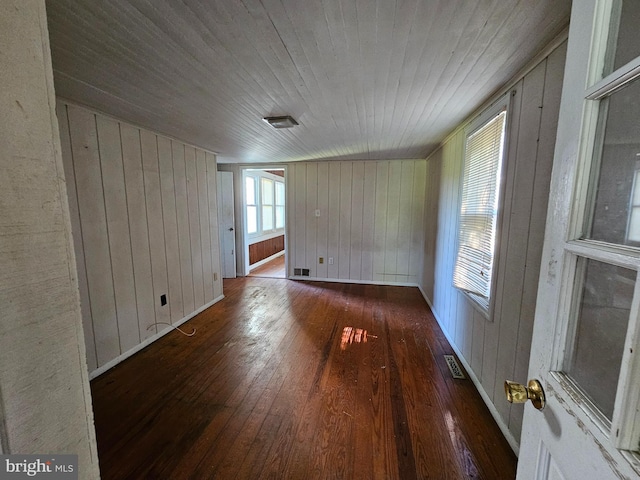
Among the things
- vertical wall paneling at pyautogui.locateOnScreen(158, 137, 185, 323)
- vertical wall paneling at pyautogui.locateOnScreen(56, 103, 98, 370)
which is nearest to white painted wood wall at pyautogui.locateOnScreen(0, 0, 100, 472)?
vertical wall paneling at pyautogui.locateOnScreen(56, 103, 98, 370)

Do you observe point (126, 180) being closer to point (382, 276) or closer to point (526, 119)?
point (526, 119)

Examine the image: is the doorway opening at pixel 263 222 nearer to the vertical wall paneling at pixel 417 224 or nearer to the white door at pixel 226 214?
the white door at pixel 226 214

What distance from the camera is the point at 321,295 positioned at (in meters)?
4.04

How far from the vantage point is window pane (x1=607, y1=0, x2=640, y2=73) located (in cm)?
50

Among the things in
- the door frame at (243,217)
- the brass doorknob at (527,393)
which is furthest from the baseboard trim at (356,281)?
the brass doorknob at (527,393)

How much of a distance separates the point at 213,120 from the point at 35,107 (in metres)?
1.95

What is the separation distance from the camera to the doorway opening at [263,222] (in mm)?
5207

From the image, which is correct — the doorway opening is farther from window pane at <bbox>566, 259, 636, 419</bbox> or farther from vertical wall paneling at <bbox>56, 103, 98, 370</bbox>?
window pane at <bbox>566, 259, 636, 419</bbox>

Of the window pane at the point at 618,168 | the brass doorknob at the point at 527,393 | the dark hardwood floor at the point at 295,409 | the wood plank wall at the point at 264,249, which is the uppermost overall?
the window pane at the point at 618,168

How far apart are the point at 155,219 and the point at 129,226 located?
0.99 ft

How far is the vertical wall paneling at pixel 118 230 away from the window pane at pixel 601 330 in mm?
2871

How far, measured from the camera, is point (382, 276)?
4602 millimetres

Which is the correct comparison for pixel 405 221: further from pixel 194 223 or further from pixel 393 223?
pixel 194 223

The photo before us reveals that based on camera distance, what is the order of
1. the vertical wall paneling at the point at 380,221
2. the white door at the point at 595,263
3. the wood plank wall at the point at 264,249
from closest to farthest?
the white door at the point at 595,263, the vertical wall paneling at the point at 380,221, the wood plank wall at the point at 264,249
